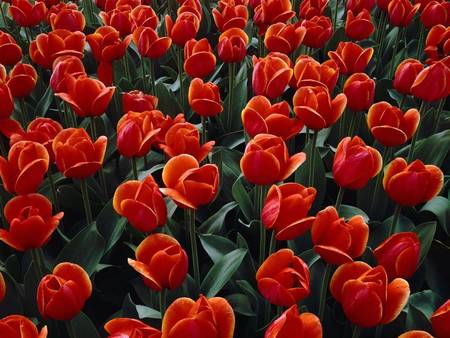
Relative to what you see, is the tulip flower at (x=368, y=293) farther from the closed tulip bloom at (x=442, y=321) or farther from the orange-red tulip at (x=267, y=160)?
the orange-red tulip at (x=267, y=160)

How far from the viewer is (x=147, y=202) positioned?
994mm

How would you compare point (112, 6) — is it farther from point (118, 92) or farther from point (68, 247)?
point (68, 247)

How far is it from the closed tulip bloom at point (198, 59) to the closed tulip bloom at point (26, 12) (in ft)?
1.92

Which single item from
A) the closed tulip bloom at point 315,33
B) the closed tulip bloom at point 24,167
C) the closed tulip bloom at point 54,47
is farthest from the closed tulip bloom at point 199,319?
the closed tulip bloom at point 315,33

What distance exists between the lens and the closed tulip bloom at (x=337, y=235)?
2.99 feet

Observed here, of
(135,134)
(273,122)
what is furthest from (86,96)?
(273,122)

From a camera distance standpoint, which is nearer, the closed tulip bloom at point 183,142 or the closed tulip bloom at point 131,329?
the closed tulip bloom at point 131,329

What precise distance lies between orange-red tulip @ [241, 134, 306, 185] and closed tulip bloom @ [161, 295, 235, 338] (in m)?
0.33

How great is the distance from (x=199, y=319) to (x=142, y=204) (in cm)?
30

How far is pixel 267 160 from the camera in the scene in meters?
1.03

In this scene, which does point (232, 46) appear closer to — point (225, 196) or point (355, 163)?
point (225, 196)

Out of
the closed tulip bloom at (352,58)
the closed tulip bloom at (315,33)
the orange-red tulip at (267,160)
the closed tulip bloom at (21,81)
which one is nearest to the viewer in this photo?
the orange-red tulip at (267,160)

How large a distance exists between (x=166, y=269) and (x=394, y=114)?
607 millimetres

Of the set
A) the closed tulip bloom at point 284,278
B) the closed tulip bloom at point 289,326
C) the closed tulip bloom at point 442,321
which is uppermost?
the closed tulip bloom at point 289,326
